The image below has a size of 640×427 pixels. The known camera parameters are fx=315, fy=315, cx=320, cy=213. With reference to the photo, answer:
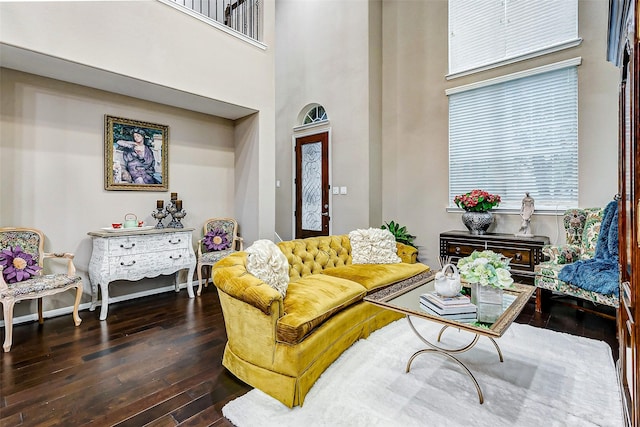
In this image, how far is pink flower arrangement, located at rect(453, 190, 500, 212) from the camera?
411cm

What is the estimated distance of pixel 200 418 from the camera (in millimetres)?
1762

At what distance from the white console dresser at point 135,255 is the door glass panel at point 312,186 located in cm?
258

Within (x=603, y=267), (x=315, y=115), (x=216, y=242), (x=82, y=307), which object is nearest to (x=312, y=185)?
(x=315, y=115)

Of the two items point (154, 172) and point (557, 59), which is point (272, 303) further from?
point (557, 59)

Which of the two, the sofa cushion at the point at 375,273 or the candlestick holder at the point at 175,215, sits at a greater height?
the candlestick holder at the point at 175,215

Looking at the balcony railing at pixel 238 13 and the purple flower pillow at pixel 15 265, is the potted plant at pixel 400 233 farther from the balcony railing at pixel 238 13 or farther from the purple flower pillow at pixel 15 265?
the purple flower pillow at pixel 15 265

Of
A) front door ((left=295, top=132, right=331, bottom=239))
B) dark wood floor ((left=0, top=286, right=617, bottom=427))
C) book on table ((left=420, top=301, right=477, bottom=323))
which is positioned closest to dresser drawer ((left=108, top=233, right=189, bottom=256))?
dark wood floor ((left=0, top=286, right=617, bottom=427))

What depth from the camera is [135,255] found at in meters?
3.50

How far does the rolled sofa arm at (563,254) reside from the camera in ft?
11.2

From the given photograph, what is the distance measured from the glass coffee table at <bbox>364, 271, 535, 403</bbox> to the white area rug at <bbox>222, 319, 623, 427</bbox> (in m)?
0.12

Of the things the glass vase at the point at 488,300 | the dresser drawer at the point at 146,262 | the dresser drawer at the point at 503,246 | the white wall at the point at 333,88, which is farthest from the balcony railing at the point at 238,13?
the glass vase at the point at 488,300

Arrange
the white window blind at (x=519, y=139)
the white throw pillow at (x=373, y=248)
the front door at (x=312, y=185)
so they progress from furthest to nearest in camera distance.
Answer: the front door at (x=312, y=185) → the white window blind at (x=519, y=139) → the white throw pillow at (x=373, y=248)

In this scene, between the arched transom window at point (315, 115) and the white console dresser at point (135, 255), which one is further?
the arched transom window at point (315, 115)

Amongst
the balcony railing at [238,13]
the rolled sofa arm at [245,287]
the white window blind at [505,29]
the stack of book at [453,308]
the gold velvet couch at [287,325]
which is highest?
the balcony railing at [238,13]
